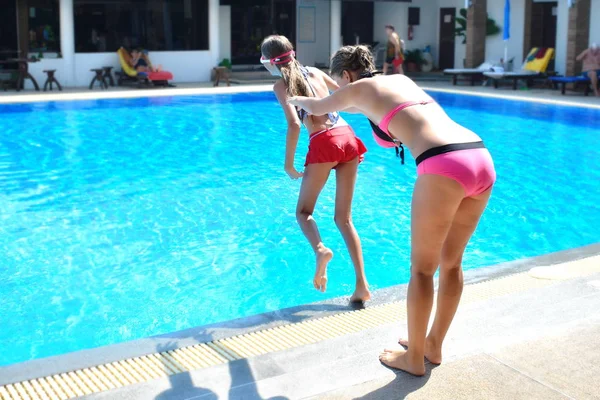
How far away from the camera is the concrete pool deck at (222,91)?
16578 mm

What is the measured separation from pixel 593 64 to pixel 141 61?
11.4 m

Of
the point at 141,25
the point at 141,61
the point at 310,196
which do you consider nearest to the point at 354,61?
the point at 310,196

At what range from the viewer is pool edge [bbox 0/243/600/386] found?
365 cm

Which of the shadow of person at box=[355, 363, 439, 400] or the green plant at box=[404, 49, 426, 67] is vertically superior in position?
the green plant at box=[404, 49, 426, 67]

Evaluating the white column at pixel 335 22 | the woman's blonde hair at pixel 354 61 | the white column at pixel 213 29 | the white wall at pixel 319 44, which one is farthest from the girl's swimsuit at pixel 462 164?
the white wall at pixel 319 44

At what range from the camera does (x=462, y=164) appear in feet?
9.70

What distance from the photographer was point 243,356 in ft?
12.0

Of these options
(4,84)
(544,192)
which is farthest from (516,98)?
(4,84)

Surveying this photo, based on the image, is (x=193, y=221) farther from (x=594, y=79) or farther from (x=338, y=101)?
(x=594, y=79)

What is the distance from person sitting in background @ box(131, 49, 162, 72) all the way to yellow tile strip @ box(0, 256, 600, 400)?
17.0m

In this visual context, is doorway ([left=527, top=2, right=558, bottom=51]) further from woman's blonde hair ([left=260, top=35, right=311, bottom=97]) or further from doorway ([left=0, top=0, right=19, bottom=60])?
woman's blonde hair ([left=260, top=35, right=311, bottom=97])

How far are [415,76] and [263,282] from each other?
62.6 feet

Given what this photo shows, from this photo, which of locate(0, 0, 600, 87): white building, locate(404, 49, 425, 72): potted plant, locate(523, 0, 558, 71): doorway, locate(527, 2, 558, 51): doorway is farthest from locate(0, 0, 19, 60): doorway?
locate(527, 2, 558, 51): doorway

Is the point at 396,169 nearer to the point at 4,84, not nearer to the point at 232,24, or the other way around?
the point at 4,84
